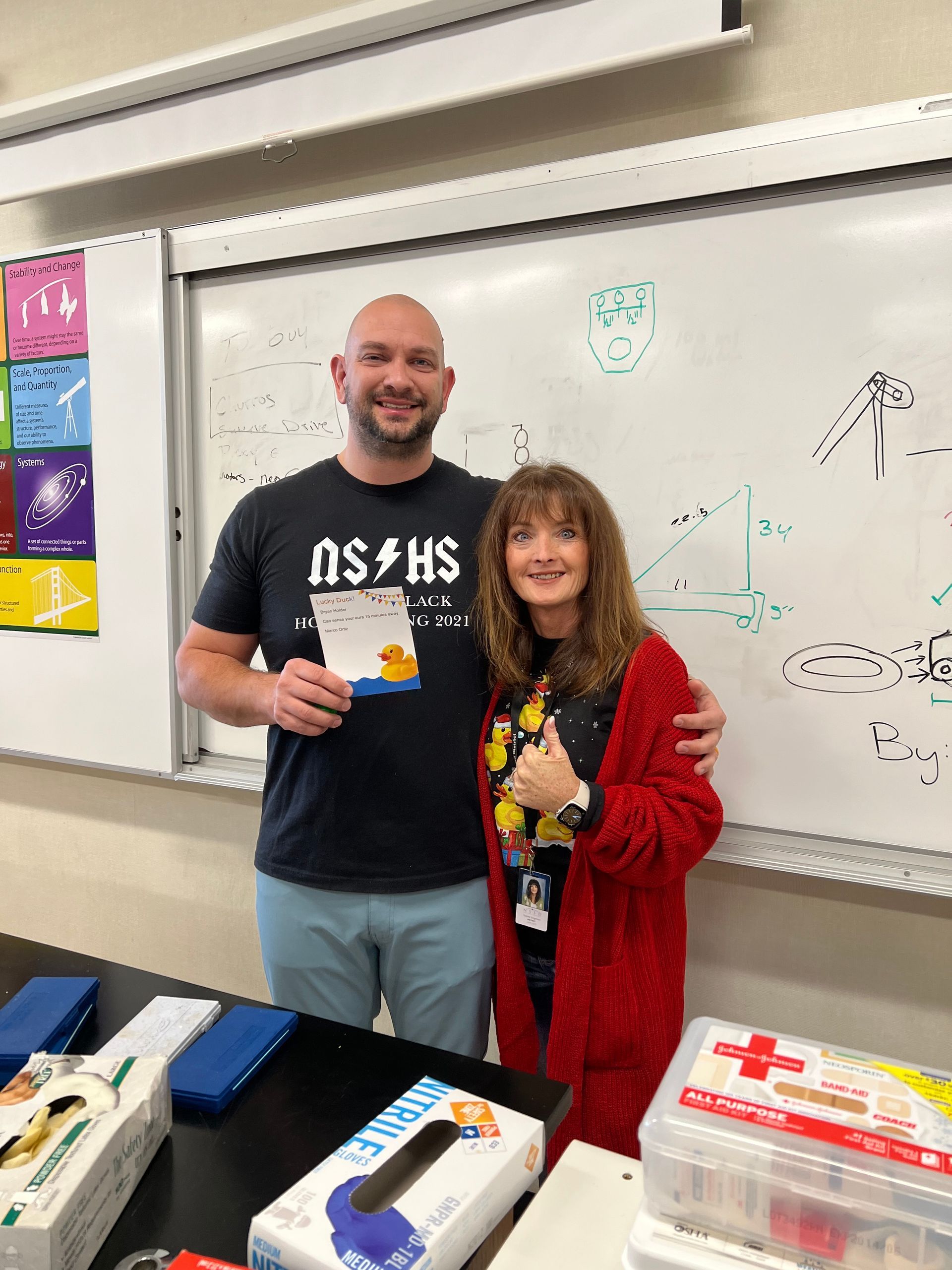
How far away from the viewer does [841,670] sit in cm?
166

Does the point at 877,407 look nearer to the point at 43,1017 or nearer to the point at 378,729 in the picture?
the point at 378,729

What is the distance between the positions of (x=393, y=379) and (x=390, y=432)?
0.32 ft

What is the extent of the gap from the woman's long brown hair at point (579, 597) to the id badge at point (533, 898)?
1.00ft

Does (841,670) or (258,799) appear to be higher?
(841,670)

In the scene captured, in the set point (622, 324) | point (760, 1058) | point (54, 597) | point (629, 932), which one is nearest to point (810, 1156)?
point (760, 1058)

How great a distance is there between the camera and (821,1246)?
0.60 meters

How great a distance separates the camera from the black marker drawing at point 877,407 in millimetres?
1578

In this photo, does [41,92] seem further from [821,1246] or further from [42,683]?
[821,1246]

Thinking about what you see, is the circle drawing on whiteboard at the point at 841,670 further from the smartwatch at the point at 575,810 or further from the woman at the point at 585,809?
the smartwatch at the point at 575,810

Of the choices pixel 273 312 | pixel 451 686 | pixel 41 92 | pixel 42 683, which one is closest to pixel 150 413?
Answer: pixel 273 312

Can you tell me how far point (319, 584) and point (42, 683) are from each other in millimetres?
1434

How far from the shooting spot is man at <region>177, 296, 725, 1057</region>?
4.69 feet

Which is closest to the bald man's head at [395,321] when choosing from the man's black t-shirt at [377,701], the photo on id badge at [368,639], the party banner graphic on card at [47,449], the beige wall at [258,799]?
the man's black t-shirt at [377,701]

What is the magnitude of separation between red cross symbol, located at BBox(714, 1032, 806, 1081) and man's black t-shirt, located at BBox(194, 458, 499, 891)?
751 mm
